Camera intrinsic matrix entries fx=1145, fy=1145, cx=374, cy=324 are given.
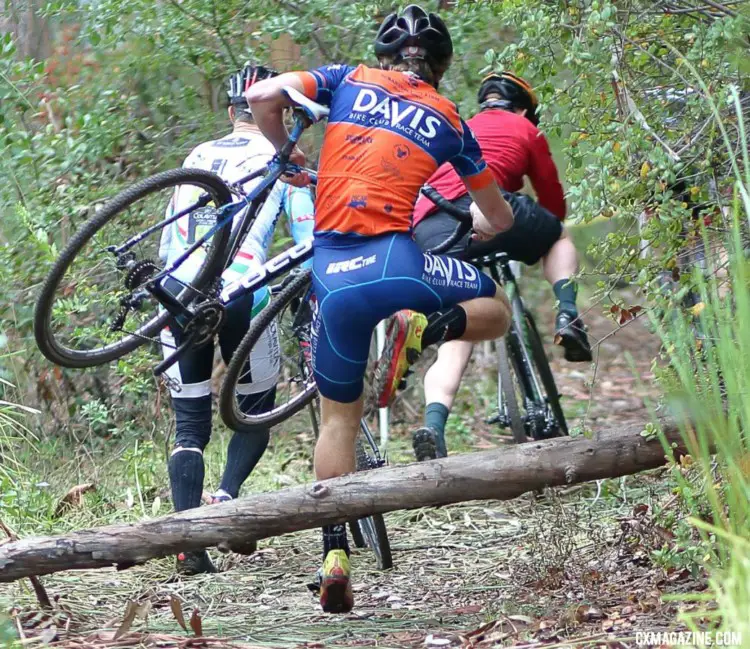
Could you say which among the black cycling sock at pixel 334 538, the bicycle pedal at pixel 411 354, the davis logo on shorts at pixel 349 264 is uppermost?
the davis logo on shorts at pixel 349 264

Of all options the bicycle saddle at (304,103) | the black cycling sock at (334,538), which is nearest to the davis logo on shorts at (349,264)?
the bicycle saddle at (304,103)

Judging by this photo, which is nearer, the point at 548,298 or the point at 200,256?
the point at 200,256

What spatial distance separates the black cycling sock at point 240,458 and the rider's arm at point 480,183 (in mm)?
1501

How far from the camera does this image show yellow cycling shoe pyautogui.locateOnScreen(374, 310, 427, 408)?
3824mm

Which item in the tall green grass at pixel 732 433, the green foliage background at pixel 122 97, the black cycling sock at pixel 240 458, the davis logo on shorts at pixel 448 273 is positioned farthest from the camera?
the green foliage background at pixel 122 97

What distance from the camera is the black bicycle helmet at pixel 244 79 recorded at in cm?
455

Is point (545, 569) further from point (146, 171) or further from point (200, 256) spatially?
point (146, 171)

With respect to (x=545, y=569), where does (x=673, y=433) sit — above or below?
above

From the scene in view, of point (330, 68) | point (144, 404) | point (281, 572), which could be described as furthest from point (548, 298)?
point (330, 68)

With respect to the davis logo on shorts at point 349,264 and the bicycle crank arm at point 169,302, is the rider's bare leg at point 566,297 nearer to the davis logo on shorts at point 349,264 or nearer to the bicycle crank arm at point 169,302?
the davis logo on shorts at point 349,264

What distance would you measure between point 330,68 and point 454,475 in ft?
4.65

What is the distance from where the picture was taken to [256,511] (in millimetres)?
3533

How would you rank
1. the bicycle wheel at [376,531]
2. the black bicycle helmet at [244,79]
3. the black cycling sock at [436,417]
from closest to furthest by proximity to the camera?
the black bicycle helmet at [244,79] → the bicycle wheel at [376,531] → the black cycling sock at [436,417]

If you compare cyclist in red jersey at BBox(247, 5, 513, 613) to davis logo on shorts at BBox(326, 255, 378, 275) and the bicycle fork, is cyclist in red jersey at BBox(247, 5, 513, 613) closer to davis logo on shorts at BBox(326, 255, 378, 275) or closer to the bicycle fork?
davis logo on shorts at BBox(326, 255, 378, 275)
